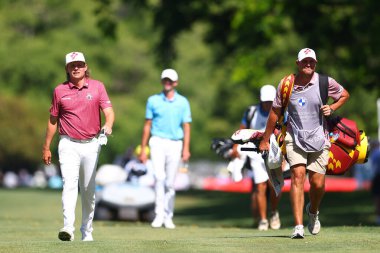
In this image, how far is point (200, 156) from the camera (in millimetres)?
104938

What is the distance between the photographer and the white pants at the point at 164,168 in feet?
64.7

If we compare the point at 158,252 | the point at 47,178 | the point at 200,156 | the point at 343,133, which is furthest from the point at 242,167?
the point at 200,156

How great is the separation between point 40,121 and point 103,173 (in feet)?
158

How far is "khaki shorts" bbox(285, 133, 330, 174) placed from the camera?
14562 mm

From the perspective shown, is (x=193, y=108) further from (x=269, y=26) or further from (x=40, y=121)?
(x=269, y=26)

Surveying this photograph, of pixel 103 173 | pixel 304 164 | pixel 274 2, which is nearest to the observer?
pixel 304 164

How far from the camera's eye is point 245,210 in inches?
1190

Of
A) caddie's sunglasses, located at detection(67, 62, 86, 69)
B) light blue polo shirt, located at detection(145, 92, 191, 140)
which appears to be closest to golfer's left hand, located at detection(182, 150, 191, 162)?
light blue polo shirt, located at detection(145, 92, 191, 140)

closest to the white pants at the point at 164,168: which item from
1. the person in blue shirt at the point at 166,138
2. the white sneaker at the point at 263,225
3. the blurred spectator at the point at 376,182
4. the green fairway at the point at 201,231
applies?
the person in blue shirt at the point at 166,138

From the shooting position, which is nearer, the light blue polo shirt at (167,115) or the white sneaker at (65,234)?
the white sneaker at (65,234)

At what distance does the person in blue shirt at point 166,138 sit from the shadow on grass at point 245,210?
8.40 ft

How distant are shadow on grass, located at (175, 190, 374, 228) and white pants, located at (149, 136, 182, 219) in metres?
2.52

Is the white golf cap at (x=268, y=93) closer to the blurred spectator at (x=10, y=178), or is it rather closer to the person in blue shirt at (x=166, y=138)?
the person in blue shirt at (x=166, y=138)

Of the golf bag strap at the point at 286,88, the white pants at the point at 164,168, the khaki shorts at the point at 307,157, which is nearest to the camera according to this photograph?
the golf bag strap at the point at 286,88
